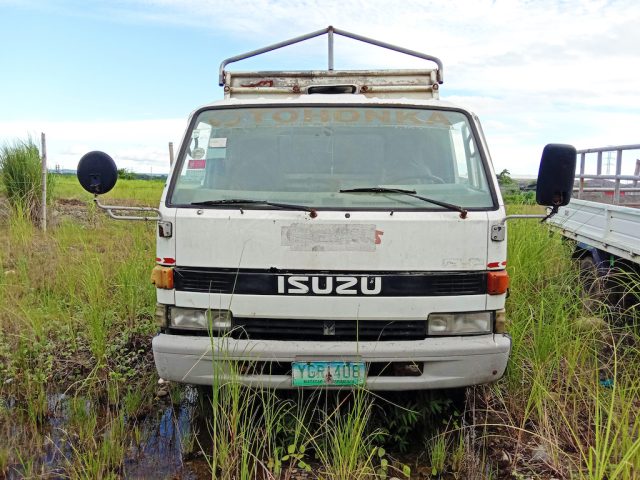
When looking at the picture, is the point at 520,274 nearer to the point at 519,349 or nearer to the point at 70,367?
the point at 519,349

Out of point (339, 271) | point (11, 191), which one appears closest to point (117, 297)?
point (339, 271)

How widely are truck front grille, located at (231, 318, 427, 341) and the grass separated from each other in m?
0.28

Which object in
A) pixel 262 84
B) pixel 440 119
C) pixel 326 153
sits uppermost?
pixel 262 84

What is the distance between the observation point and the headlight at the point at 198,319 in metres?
2.83

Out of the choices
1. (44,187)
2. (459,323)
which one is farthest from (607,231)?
(44,187)

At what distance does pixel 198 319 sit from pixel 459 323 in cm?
140

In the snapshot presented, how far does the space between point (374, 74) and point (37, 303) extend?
3893 millimetres

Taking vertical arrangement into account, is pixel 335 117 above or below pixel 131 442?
above

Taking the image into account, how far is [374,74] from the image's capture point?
4004 millimetres

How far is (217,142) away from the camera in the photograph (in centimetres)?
325

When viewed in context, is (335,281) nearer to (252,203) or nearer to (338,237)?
(338,237)

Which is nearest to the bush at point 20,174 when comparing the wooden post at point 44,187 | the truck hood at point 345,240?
the wooden post at point 44,187

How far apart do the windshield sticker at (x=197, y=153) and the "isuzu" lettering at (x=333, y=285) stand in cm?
99

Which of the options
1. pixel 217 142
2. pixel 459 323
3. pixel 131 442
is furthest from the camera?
pixel 217 142
